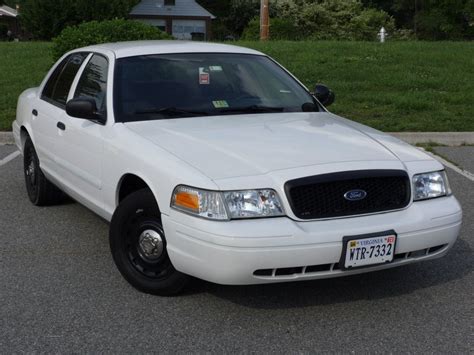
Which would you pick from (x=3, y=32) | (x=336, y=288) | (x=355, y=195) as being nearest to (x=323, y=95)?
(x=336, y=288)

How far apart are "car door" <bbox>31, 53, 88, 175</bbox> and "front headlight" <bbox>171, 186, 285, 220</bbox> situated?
7.12 feet

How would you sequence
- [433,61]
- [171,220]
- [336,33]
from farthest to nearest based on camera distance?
[336,33] → [433,61] → [171,220]

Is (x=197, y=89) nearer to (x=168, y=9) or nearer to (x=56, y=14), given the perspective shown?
(x=56, y=14)

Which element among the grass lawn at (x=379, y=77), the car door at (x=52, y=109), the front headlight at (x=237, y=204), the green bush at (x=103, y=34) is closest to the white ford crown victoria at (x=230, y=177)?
the front headlight at (x=237, y=204)

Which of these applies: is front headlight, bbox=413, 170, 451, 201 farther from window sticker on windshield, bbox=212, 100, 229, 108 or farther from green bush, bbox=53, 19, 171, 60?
green bush, bbox=53, 19, 171, 60

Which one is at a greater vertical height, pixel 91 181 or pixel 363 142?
pixel 363 142

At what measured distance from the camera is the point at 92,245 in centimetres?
519

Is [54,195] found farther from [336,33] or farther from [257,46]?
[336,33]

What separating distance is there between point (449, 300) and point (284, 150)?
136 cm

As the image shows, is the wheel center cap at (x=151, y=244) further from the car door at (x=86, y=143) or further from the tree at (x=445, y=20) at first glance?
the tree at (x=445, y=20)

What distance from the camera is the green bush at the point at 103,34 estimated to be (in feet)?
41.2

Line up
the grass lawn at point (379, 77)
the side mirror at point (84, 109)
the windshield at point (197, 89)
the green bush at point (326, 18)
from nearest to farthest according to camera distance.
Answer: the side mirror at point (84, 109) < the windshield at point (197, 89) < the grass lawn at point (379, 77) < the green bush at point (326, 18)

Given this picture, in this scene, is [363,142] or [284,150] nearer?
[284,150]

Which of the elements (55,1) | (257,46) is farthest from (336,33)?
(257,46)
